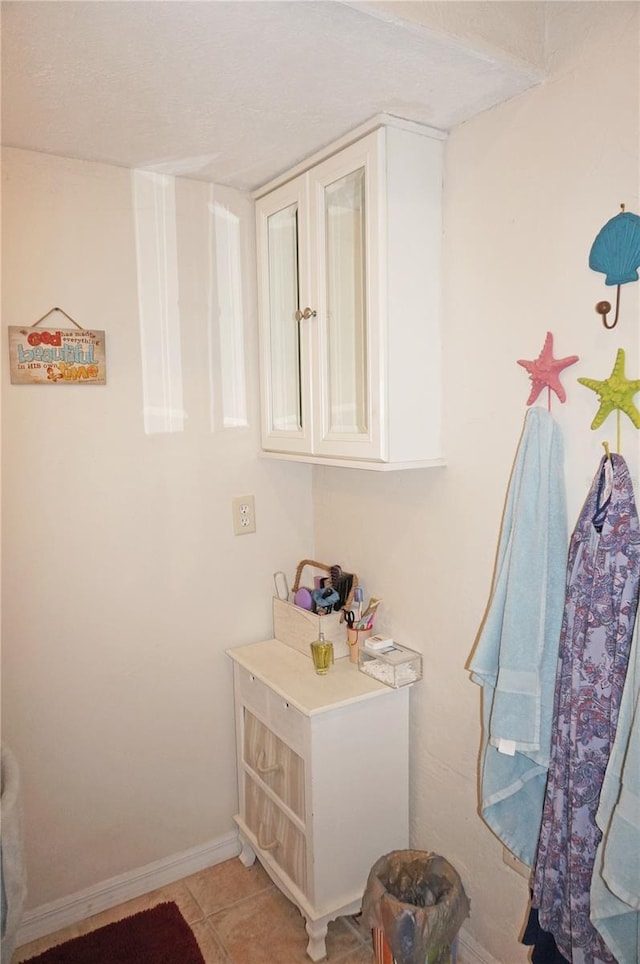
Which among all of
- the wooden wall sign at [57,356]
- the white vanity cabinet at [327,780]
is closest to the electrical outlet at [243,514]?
the white vanity cabinet at [327,780]

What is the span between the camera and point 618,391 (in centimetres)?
121

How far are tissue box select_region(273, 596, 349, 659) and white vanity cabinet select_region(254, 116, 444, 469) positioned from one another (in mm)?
506

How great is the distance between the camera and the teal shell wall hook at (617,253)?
1.18 metres

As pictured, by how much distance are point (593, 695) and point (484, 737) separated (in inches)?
17.1

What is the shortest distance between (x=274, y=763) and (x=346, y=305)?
1.29 metres

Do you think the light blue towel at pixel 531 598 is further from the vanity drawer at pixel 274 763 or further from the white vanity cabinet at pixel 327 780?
the vanity drawer at pixel 274 763

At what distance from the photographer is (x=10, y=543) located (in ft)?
5.55

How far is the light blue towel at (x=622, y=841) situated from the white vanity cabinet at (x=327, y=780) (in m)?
0.67

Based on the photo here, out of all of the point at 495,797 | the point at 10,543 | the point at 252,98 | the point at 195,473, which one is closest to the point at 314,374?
the point at 195,473

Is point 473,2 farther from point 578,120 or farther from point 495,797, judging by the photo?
point 495,797

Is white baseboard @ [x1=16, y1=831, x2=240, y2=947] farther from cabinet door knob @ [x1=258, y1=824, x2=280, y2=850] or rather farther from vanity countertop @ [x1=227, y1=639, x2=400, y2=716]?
vanity countertop @ [x1=227, y1=639, x2=400, y2=716]

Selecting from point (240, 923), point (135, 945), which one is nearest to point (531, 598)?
point (240, 923)

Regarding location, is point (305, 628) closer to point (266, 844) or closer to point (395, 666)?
point (395, 666)

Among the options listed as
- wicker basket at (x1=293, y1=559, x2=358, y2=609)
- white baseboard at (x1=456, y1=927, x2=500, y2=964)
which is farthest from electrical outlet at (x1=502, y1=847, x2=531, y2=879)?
wicker basket at (x1=293, y1=559, x2=358, y2=609)
